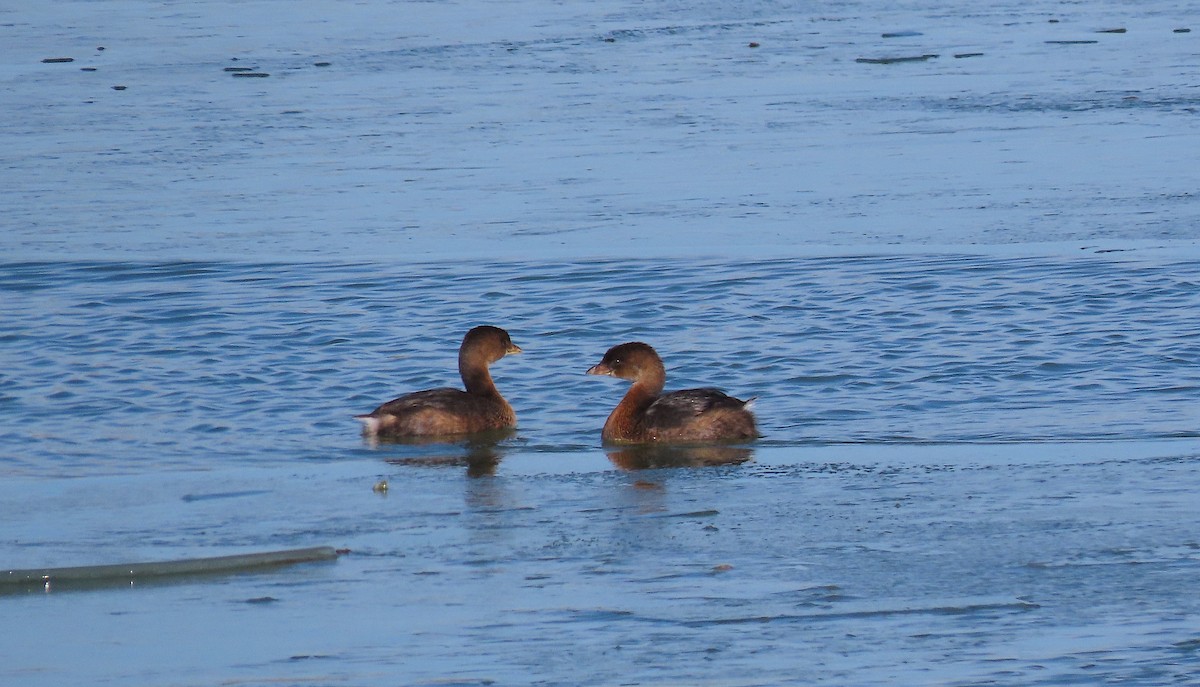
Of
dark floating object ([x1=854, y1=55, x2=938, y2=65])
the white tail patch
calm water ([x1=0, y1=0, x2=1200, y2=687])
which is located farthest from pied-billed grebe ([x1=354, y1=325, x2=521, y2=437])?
dark floating object ([x1=854, y1=55, x2=938, y2=65])

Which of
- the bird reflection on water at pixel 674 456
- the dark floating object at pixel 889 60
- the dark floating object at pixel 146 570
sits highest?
the dark floating object at pixel 889 60

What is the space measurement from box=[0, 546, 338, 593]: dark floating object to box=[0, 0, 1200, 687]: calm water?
9cm

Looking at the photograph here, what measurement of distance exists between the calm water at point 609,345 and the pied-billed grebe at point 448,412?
143 mm

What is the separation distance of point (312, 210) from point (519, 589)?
28.2 ft

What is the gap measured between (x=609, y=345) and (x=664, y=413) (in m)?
1.77

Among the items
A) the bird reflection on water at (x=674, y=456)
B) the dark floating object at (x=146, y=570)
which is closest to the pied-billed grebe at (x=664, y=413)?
the bird reflection on water at (x=674, y=456)

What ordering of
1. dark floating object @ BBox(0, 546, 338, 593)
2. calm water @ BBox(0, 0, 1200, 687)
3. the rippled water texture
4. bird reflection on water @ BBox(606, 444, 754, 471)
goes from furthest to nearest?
1. the rippled water texture
2. bird reflection on water @ BBox(606, 444, 754, 471)
3. dark floating object @ BBox(0, 546, 338, 593)
4. calm water @ BBox(0, 0, 1200, 687)

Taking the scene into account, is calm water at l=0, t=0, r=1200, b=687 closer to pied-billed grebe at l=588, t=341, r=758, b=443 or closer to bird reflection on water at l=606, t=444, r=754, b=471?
bird reflection on water at l=606, t=444, r=754, b=471

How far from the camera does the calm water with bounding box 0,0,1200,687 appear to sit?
18.9ft

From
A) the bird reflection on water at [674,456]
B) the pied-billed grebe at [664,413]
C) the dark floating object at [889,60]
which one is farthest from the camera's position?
the dark floating object at [889,60]

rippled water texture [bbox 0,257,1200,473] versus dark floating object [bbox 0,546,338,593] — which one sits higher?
dark floating object [bbox 0,546,338,593]

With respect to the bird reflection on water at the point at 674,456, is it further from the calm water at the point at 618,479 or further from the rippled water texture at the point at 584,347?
the rippled water texture at the point at 584,347

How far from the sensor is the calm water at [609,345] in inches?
227

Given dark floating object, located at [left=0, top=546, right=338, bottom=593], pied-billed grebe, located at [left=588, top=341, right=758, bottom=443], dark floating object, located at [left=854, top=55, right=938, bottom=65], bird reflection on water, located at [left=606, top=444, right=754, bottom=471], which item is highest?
dark floating object, located at [left=854, top=55, right=938, bottom=65]
